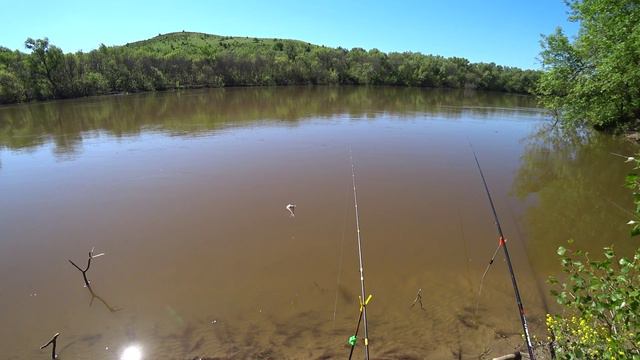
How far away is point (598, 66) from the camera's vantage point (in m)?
21.6

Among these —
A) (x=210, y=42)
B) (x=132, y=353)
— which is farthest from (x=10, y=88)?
(x=210, y=42)

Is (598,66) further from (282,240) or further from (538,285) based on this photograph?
(282,240)

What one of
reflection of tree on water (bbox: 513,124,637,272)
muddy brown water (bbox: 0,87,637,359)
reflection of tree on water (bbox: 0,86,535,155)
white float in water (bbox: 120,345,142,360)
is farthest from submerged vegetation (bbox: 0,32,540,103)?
white float in water (bbox: 120,345,142,360)

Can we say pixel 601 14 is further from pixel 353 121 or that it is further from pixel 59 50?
pixel 59 50

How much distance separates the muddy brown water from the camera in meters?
7.67

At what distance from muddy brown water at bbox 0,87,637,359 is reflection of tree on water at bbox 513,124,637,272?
0.29 feet

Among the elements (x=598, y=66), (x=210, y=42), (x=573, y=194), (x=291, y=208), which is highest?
(x=210, y=42)

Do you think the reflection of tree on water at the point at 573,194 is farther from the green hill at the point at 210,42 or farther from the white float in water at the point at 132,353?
the green hill at the point at 210,42

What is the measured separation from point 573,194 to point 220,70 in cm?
8193

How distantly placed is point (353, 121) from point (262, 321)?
26.8 m

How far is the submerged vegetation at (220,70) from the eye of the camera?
2362 inches

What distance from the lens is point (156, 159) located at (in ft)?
68.2

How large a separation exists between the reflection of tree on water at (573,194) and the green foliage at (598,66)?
2.27 m

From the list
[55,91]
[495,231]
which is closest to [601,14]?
[495,231]
